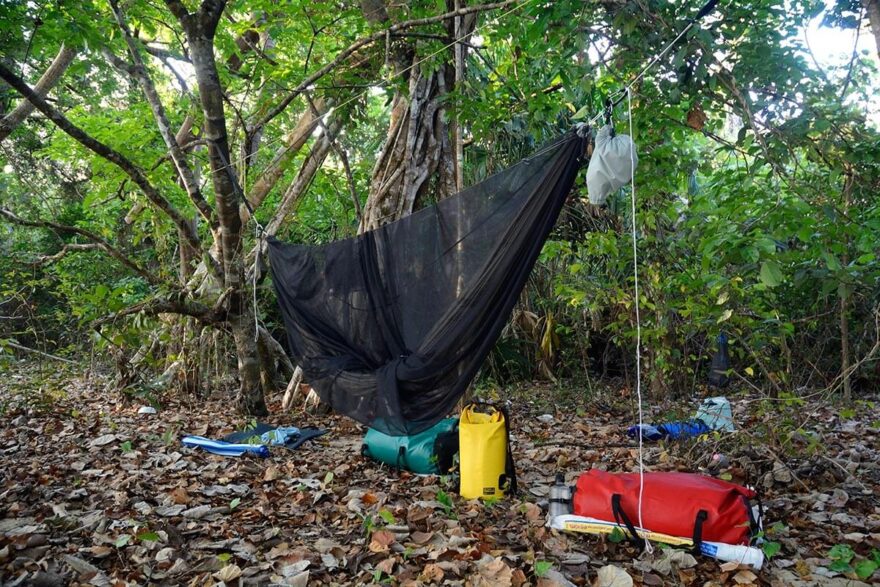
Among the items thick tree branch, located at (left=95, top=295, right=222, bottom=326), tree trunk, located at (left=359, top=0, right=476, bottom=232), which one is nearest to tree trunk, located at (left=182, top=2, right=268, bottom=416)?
thick tree branch, located at (left=95, top=295, right=222, bottom=326)

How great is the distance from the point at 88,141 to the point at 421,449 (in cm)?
251

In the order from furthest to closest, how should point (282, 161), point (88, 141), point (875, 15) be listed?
point (282, 161) < point (88, 141) < point (875, 15)

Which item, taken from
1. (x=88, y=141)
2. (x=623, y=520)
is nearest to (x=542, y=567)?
(x=623, y=520)

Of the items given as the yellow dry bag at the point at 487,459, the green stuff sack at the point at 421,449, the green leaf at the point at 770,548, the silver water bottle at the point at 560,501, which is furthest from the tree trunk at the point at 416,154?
the green leaf at the point at 770,548

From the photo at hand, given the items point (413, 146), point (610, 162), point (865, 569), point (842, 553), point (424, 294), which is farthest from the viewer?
point (413, 146)

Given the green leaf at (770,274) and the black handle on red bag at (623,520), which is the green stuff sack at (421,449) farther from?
the green leaf at (770,274)

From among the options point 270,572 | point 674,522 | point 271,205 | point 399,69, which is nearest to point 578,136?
point 674,522

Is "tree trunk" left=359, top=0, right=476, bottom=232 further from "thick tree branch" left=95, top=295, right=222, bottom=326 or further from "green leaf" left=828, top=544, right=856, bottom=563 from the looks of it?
"green leaf" left=828, top=544, right=856, bottom=563

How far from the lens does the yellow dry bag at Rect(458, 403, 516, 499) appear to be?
264 cm

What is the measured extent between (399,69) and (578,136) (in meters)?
2.41

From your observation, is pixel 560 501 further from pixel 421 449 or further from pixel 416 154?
pixel 416 154

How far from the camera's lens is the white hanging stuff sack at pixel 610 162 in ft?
7.35

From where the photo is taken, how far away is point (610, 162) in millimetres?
2256

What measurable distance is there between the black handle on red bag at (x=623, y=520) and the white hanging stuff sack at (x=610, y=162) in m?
1.08
